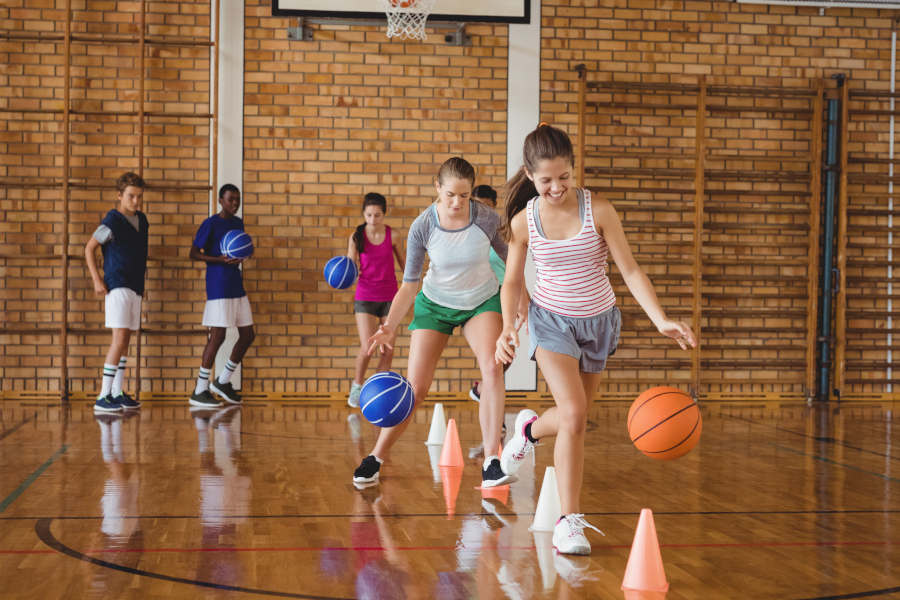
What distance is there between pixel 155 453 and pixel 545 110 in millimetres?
5110

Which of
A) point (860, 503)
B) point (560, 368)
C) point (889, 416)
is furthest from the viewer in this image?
point (889, 416)

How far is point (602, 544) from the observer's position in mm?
3428

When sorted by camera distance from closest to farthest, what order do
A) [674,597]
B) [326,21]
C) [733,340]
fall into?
[674,597]
[326,21]
[733,340]

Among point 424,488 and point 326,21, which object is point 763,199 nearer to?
point 326,21

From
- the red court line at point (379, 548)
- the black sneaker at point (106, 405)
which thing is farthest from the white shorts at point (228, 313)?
the red court line at point (379, 548)

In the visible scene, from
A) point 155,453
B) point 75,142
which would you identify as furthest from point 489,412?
point 75,142

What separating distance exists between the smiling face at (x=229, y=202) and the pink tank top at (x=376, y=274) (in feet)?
3.92

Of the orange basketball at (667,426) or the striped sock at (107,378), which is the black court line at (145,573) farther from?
the striped sock at (107,378)

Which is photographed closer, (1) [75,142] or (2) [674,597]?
(2) [674,597]

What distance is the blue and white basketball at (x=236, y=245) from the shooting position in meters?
7.79

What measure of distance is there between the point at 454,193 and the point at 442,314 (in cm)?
61

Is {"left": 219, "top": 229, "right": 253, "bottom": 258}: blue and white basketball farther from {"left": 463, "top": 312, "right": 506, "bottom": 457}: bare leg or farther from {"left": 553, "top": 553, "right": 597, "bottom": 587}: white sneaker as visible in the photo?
{"left": 553, "top": 553, "right": 597, "bottom": 587}: white sneaker

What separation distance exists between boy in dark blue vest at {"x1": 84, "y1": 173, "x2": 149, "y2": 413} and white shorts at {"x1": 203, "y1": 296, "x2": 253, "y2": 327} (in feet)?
1.99

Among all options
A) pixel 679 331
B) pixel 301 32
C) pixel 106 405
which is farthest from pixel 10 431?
pixel 679 331
